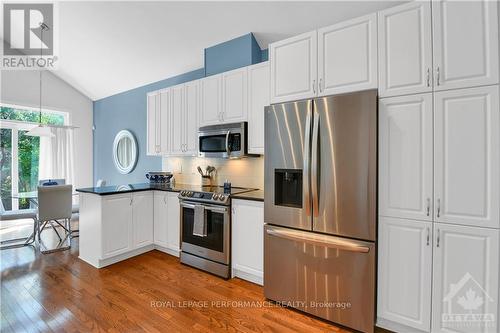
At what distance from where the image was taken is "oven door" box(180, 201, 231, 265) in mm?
2723

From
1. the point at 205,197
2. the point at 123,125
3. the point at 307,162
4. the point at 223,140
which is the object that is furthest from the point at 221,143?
the point at 123,125

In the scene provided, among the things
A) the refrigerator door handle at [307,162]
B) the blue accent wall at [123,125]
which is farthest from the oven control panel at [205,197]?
the blue accent wall at [123,125]

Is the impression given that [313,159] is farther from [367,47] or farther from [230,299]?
[230,299]

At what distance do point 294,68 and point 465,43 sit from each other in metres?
1.20

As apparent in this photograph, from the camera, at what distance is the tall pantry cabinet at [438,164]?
1529mm

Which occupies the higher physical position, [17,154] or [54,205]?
[17,154]

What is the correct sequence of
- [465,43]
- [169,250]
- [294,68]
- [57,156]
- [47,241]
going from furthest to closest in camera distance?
[57,156] → [47,241] → [169,250] → [294,68] → [465,43]

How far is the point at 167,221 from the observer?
3375 mm

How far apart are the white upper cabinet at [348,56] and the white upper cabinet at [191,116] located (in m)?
1.94

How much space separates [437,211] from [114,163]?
5.99 m

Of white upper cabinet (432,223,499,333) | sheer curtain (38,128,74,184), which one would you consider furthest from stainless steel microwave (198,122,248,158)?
sheer curtain (38,128,74,184)

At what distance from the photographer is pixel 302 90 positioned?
2186mm

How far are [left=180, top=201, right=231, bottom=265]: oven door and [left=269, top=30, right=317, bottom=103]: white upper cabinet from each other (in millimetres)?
1402

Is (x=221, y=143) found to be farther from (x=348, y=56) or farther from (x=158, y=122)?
(x=348, y=56)
